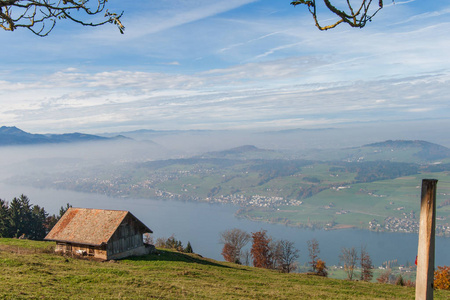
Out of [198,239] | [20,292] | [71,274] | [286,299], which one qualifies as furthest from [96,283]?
[198,239]

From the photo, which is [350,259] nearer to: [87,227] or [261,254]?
[261,254]

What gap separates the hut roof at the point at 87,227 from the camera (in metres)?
34.4

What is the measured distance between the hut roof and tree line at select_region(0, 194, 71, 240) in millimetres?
29757

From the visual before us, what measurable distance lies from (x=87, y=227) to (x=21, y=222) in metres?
36.4

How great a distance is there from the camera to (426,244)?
5500mm

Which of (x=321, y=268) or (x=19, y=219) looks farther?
(x=19, y=219)

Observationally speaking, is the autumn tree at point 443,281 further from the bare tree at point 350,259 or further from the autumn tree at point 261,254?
the autumn tree at point 261,254

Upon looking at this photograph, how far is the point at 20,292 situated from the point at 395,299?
2281 centimetres

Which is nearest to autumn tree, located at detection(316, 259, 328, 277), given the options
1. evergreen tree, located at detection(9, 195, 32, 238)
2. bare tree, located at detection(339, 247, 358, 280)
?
bare tree, located at detection(339, 247, 358, 280)

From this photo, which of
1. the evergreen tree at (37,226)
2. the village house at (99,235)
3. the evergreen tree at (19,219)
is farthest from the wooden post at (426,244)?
the evergreen tree at (37,226)

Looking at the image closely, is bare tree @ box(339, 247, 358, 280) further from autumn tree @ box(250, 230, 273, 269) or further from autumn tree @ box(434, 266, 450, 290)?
autumn tree @ box(250, 230, 273, 269)

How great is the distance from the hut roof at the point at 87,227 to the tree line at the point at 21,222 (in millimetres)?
29757

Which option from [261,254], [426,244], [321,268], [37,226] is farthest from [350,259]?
[426,244]

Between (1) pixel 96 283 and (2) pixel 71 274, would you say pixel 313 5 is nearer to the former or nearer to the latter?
(1) pixel 96 283
